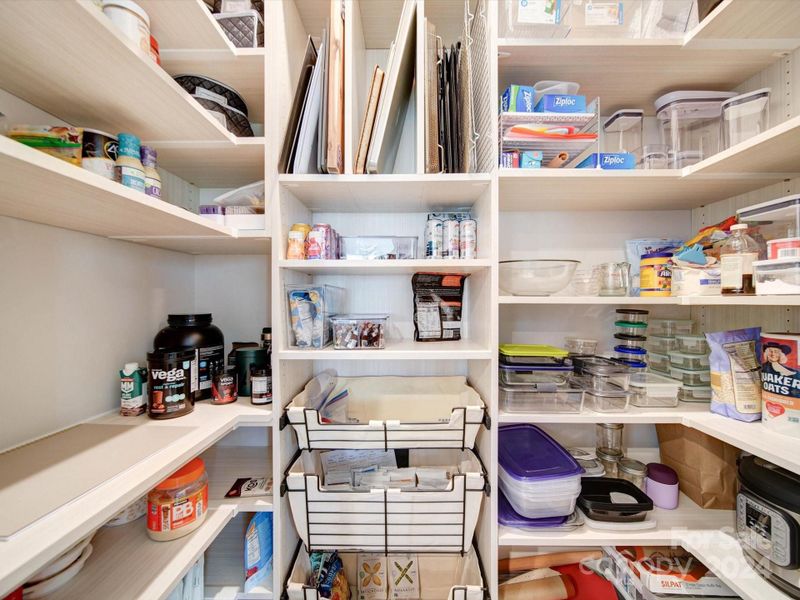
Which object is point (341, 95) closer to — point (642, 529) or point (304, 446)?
point (304, 446)

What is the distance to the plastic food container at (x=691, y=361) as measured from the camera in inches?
44.1

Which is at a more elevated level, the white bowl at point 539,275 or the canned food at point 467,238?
the canned food at point 467,238

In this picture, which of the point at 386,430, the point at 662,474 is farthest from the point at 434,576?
the point at 662,474

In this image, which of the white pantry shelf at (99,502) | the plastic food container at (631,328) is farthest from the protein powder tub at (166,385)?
the plastic food container at (631,328)

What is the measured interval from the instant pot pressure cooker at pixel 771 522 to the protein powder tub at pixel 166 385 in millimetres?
1610

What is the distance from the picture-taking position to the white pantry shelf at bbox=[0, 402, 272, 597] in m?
0.42

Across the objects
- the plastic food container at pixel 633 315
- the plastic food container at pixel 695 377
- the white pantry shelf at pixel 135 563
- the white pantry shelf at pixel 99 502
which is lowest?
the white pantry shelf at pixel 135 563

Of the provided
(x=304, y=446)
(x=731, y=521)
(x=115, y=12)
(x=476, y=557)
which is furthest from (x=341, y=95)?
(x=731, y=521)

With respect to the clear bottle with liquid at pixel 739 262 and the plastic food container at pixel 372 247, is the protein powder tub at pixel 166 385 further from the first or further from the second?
the clear bottle with liquid at pixel 739 262

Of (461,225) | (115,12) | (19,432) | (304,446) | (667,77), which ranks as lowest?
(304,446)

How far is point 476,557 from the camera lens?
1.06 meters

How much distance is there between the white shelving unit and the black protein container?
8 centimetres

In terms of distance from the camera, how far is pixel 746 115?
3.12 ft

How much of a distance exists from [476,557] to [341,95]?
61.2 inches
